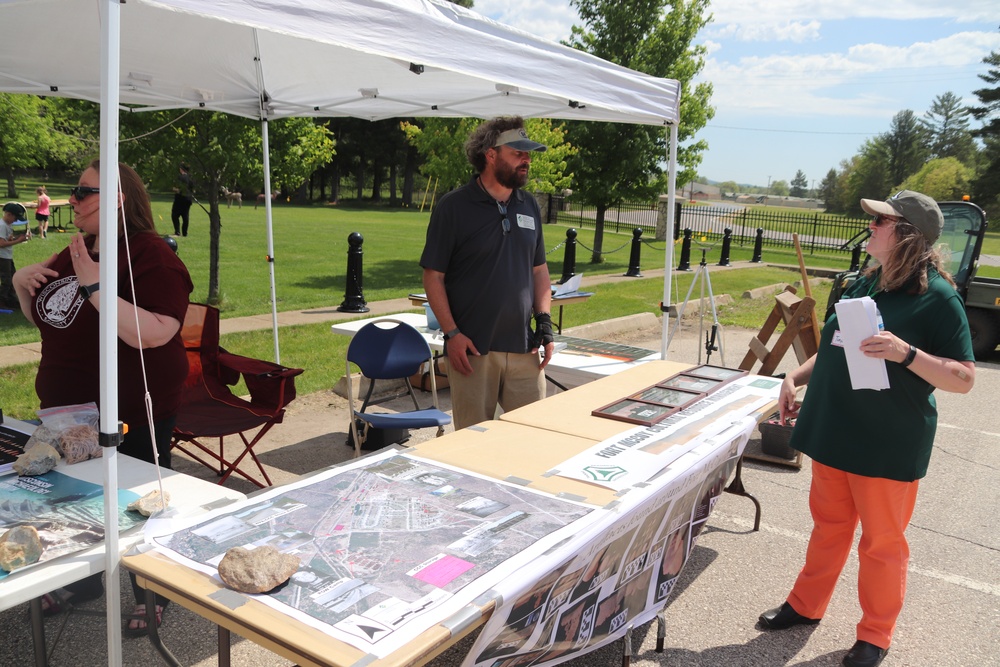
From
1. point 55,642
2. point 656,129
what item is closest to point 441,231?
point 55,642

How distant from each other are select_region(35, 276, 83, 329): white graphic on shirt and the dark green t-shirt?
9.97 ft

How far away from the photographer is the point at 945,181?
55.4 metres

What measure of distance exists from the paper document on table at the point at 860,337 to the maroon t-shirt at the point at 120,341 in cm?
248

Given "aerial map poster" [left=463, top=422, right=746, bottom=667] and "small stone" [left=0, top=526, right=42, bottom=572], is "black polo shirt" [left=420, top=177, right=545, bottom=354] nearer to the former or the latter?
"aerial map poster" [left=463, top=422, right=746, bottom=667]

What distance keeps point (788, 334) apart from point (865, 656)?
138 inches

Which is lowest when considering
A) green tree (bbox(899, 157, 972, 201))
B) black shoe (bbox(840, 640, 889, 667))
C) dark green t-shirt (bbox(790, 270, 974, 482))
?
black shoe (bbox(840, 640, 889, 667))

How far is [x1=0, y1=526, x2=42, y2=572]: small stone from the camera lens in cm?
199

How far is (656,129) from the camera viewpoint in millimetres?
18641

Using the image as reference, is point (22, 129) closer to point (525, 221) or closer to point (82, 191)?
point (525, 221)

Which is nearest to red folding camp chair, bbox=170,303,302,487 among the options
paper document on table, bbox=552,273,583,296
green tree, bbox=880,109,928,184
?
paper document on table, bbox=552,273,583,296

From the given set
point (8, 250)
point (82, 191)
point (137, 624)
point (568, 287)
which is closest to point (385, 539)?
point (137, 624)

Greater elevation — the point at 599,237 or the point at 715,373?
A: the point at 599,237

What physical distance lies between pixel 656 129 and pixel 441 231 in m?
16.1

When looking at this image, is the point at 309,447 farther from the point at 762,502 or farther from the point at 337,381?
the point at 762,502
